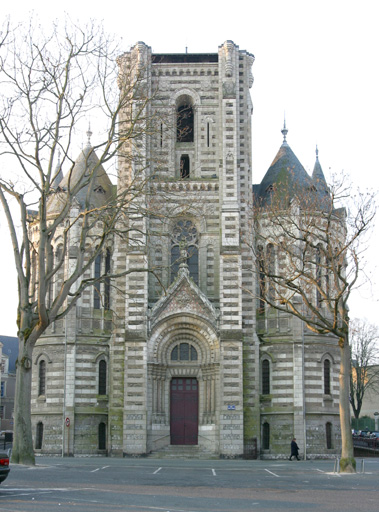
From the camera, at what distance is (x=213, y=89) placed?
49.3 m

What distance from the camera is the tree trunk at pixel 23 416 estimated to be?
28.3m

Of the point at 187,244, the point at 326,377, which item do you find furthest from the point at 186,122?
the point at 326,377

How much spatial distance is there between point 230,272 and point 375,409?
6211cm

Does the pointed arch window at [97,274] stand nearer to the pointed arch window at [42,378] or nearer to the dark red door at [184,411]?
the pointed arch window at [42,378]

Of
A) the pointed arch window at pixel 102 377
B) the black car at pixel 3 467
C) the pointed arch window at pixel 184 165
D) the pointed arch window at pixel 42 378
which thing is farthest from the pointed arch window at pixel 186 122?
the black car at pixel 3 467

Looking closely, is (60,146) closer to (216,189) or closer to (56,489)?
(56,489)

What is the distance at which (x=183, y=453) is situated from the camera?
4381 cm

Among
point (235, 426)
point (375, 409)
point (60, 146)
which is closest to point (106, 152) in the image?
point (60, 146)

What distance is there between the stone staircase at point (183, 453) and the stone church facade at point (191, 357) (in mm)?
113

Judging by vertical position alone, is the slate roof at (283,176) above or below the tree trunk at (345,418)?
above

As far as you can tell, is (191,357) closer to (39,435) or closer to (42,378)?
(42,378)

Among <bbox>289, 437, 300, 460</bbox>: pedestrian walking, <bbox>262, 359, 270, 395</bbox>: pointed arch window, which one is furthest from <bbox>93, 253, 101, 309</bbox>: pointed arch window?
<bbox>289, 437, 300, 460</bbox>: pedestrian walking

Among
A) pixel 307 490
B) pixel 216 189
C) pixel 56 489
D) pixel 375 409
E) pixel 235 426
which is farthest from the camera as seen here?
pixel 375 409

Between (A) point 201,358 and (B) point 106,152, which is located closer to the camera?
(B) point 106,152
